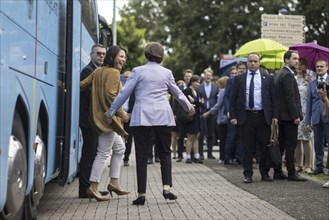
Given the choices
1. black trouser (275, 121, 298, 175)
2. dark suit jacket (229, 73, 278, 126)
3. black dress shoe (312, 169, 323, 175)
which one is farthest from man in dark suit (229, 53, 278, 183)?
black dress shoe (312, 169, 323, 175)

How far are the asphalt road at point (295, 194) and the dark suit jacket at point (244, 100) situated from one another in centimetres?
104

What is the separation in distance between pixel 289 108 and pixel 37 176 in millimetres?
5583

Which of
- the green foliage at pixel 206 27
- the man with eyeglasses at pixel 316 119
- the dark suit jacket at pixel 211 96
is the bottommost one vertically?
the man with eyeglasses at pixel 316 119

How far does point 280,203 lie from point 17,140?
403 cm

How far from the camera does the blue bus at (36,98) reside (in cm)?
472

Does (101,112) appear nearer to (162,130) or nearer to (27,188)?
(162,130)

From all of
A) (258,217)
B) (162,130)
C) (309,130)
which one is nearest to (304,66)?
(309,130)

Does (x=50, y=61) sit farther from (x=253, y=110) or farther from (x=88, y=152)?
(x=253, y=110)

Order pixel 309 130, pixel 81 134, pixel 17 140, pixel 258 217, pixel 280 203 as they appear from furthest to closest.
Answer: pixel 309 130 → pixel 81 134 → pixel 280 203 → pixel 258 217 → pixel 17 140

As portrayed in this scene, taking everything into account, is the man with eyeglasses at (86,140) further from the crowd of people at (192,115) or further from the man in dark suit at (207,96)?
the man in dark suit at (207,96)

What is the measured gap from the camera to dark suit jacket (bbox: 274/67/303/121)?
1070cm

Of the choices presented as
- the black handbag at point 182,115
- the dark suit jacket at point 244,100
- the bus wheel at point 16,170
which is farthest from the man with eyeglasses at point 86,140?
the black handbag at point 182,115

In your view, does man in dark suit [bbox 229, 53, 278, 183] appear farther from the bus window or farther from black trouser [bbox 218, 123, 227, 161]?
black trouser [bbox 218, 123, 227, 161]

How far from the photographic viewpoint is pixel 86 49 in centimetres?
1062
